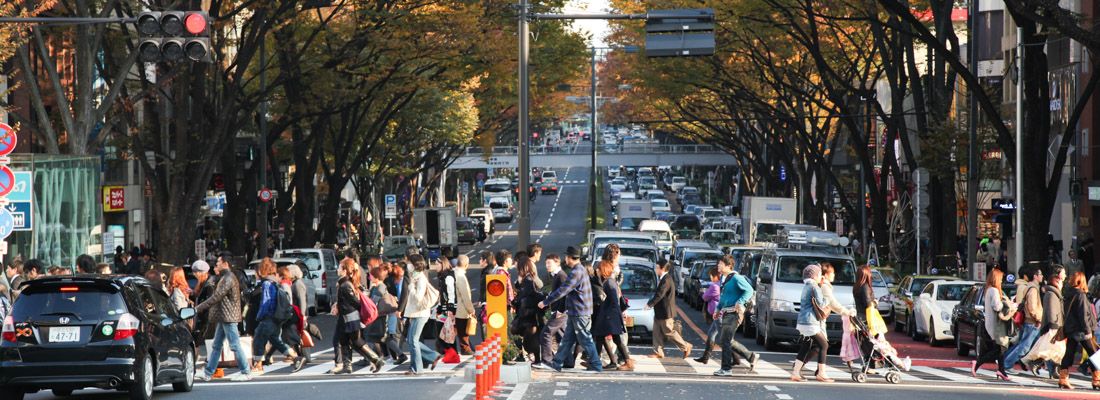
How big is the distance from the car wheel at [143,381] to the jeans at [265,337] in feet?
15.3

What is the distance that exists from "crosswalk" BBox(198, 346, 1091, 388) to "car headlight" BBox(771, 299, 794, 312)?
234 cm

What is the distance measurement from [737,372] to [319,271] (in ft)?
63.6

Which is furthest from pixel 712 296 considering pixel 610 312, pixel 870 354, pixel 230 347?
pixel 230 347

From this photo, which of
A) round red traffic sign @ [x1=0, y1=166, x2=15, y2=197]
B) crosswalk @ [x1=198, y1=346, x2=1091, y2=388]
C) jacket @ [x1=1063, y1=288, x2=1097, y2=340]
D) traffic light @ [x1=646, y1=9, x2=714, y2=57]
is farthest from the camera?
traffic light @ [x1=646, y1=9, x2=714, y2=57]

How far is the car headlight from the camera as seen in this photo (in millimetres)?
26906

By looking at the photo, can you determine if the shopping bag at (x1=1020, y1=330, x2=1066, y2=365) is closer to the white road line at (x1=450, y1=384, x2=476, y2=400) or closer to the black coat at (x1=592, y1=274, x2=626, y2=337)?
the black coat at (x1=592, y1=274, x2=626, y2=337)

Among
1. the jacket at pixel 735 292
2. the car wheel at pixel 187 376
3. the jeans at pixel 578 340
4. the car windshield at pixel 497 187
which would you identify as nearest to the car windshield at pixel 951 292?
the jacket at pixel 735 292

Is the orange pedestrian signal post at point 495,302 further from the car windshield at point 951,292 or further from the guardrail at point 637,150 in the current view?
the guardrail at point 637,150

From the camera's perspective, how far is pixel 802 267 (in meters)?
27.8

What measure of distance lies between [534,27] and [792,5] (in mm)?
14863

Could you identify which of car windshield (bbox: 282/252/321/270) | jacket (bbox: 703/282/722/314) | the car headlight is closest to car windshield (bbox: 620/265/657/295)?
the car headlight

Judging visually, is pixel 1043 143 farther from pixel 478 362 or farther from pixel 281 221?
pixel 281 221

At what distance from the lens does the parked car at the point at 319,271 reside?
39.6 metres

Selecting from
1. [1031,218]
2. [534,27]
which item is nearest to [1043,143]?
[1031,218]
